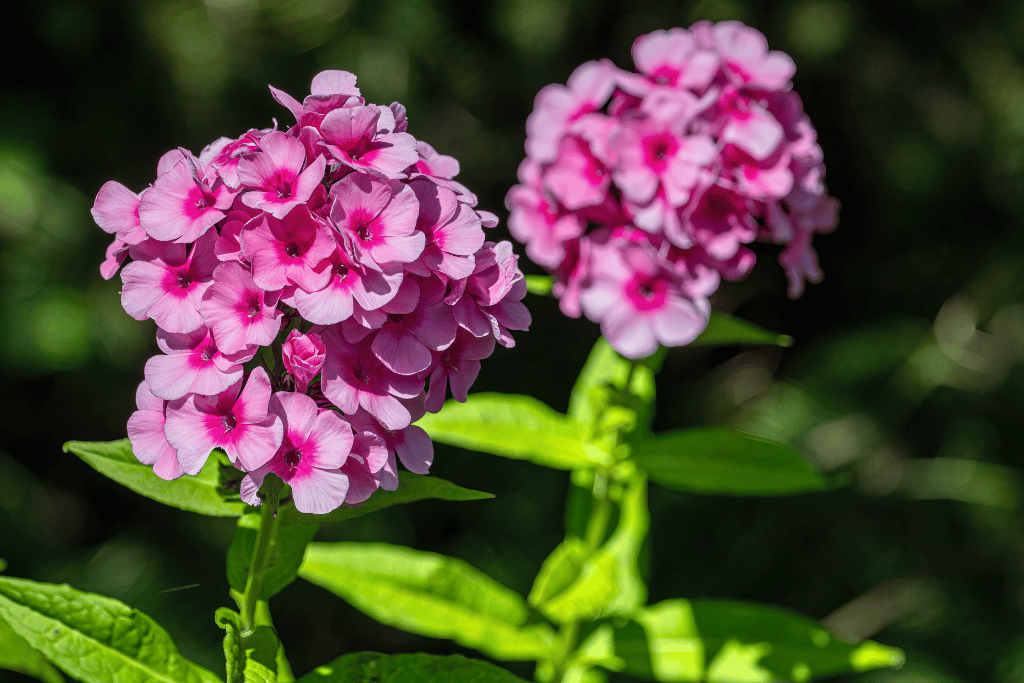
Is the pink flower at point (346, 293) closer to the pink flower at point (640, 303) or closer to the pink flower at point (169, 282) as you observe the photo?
the pink flower at point (169, 282)

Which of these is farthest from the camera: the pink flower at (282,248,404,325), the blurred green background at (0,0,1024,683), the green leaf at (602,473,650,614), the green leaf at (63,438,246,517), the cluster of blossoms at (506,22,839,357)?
the blurred green background at (0,0,1024,683)

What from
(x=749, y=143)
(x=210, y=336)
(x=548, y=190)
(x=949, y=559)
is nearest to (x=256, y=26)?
(x=548, y=190)

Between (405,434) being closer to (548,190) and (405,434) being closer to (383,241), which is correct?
(383,241)

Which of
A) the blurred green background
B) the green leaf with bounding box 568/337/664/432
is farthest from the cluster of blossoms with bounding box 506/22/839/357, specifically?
the blurred green background

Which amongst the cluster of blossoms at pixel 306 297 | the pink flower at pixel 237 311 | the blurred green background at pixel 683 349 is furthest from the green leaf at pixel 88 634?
the blurred green background at pixel 683 349

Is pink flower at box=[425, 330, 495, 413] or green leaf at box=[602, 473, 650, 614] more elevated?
green leaf at box=[602, 473, 650, 614]

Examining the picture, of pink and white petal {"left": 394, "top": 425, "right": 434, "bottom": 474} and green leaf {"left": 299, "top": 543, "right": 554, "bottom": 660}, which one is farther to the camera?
green leaf {"left": 299, "top": 543, "right": 554, "bottom": 660}

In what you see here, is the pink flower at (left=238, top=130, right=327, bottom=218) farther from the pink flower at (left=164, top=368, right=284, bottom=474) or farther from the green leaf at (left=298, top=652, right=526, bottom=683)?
the green leaf at (left=298, top=652, right=526, bottom=683)
